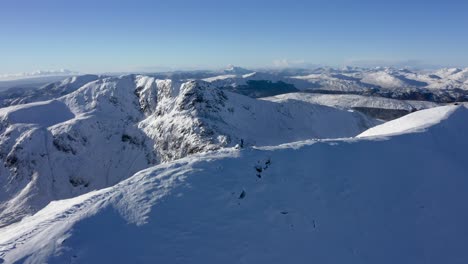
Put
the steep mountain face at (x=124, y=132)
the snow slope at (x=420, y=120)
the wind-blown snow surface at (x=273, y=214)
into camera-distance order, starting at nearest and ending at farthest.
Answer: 1. the wind-blown snow surface at (x=273, y=214)
2. the snow slope at (x=420, y=120)
3. the steep mountain face at (x=124, y=132)

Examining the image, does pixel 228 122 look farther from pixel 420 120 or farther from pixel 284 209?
pixel 284 209

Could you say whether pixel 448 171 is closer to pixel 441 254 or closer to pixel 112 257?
pixel 441 254

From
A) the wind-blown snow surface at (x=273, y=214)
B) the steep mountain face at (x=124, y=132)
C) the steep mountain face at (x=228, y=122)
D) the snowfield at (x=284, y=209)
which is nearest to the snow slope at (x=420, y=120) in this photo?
the snowfield at (x=284, y=209)

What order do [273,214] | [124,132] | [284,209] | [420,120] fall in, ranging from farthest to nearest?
[124,132]
[420,120]
[284,209]
[273,214]

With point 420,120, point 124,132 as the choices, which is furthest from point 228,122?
point 420,120

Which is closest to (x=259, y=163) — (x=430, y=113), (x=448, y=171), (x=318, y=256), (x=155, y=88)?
(x=318, y=256)

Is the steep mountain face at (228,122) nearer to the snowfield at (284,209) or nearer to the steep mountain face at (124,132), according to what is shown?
the steep mountain face at (124,132)

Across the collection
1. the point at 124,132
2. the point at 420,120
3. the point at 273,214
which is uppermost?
the point at 420,120

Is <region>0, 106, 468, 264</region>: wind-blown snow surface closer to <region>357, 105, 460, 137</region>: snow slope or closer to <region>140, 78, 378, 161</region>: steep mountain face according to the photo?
<region>357, 105, 460, 137</region>: snow slope
